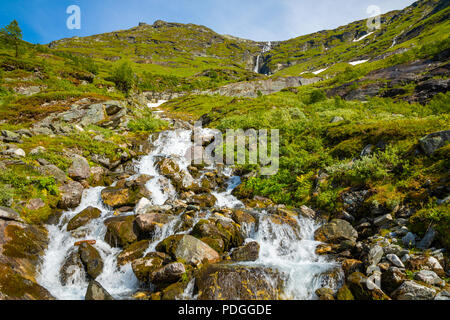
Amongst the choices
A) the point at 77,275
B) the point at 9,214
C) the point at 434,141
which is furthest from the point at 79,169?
the point at 434,141

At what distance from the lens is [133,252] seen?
887 centimetres

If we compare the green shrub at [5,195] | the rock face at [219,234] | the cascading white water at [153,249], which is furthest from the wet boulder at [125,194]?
the rock face at [219,234]

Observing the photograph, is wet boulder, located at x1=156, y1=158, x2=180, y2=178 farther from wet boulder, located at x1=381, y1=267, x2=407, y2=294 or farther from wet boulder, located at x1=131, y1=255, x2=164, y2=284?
wet boulder, located at x1=381, y1=267, x2=407, y2=294

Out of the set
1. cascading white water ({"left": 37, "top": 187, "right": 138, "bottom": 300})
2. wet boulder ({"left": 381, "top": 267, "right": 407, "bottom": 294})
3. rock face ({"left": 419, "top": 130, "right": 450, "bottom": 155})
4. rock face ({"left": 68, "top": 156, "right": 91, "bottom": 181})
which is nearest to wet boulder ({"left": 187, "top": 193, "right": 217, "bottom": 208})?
cascading white water ({"left": 37, "top": 187, "right": 138, "bottom": 300})

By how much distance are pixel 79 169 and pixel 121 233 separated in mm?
6710

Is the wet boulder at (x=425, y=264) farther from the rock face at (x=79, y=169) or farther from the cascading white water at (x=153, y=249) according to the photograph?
the rock face at (x=79, y=169)

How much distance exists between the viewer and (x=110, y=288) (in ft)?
25.5

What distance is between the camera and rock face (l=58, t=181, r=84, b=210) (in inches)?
435

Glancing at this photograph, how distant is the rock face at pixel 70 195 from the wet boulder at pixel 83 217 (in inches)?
40.5

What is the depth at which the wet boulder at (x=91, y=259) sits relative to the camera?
8.10m

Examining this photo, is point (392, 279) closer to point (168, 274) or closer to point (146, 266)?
point (168, 274)

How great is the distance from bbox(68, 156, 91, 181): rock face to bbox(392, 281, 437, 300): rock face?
1604cm

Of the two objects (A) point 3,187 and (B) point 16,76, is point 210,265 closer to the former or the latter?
(A) point 3,187
